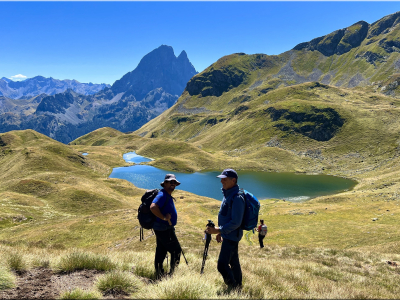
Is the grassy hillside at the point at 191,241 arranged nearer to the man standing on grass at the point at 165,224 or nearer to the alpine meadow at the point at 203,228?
the alpine meadow at the point at 203,228

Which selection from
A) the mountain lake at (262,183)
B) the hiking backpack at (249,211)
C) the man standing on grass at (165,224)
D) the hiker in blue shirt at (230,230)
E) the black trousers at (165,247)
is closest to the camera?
the hiker in blue shirt at (230,230)

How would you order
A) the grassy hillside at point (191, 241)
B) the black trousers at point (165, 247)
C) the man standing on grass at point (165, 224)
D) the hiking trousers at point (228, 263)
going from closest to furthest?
the hiking trousers at point (228, 263) < the grassy hillside at point (191, 241) < the man standing on grass at point (165, 224) < the black trousers at point (165, 247)

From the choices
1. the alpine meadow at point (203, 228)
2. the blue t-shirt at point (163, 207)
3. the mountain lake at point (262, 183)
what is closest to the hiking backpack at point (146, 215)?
A: the blue t-shirt at point (163, 207)

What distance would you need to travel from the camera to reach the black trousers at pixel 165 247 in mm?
8461

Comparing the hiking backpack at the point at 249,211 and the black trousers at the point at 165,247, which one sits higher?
the hiking backpack at the point at 249,211

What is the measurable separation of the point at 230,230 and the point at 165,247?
3069 millimetres

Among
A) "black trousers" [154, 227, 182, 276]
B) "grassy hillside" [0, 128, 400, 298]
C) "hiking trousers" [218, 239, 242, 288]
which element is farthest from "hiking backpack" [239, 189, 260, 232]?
"black trousers" [154, 227, 182, 276]

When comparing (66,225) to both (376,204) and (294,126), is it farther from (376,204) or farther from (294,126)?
(294,126)

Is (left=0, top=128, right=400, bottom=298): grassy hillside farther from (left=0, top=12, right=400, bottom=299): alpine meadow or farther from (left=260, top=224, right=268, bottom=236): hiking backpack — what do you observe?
(left=260, top=224, right=268, bottom=236): hiking backpack

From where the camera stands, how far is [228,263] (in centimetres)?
724

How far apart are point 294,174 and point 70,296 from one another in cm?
12491

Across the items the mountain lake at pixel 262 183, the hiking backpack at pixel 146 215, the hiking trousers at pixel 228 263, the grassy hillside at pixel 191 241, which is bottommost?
the grassy hillside at pixel 191 241

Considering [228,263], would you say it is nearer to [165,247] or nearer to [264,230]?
[165,247]

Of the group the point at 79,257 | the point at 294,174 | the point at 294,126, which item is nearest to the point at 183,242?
the point at 79,257
